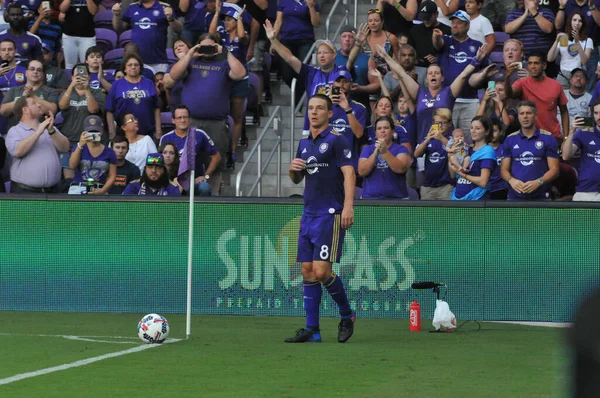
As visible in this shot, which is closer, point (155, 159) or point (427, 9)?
point (155, 159)

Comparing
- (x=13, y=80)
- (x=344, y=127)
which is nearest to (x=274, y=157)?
(x=344, y=127)

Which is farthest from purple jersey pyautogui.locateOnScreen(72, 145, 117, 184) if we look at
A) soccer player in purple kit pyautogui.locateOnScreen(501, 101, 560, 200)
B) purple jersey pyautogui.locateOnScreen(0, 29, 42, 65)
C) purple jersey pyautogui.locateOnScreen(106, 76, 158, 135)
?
soccer player in purple kit pyautogui.locateOnScreen(501, 101, 560, 200)

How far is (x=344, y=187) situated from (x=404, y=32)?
305 inches

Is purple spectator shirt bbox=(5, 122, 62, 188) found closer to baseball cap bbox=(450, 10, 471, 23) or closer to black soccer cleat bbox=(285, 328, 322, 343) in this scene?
black soccer cleat bbox=(285, 328, 322, 343)

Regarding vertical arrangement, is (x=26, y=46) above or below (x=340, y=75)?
above

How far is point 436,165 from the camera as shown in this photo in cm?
1448

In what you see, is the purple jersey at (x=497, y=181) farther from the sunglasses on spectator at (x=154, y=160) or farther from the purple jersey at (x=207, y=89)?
the sunglasses on spectator at (x=154, y=160)

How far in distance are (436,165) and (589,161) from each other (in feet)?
7.12

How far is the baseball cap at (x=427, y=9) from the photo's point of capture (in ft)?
55.4

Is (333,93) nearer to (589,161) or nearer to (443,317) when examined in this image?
(589,161)

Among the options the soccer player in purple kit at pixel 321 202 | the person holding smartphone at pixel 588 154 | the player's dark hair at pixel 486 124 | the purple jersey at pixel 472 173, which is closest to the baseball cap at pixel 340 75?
the player's dark hair at pixel 486 124

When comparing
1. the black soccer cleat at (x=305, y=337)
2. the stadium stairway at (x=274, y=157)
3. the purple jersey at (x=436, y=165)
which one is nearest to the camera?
the black soccer cleat at (x=305, y=337)

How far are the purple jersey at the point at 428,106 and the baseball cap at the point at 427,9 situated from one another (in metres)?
2.22

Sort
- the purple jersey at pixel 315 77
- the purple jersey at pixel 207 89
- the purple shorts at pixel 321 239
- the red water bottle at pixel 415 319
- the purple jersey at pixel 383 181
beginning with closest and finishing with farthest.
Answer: the purple shorts at pixel 321 239
the red water bottle at pixel 415 319
the purple jersey at pixel 383 181
the purple jersey at pixel 315 77
the purple jersey at pixel 207 89
